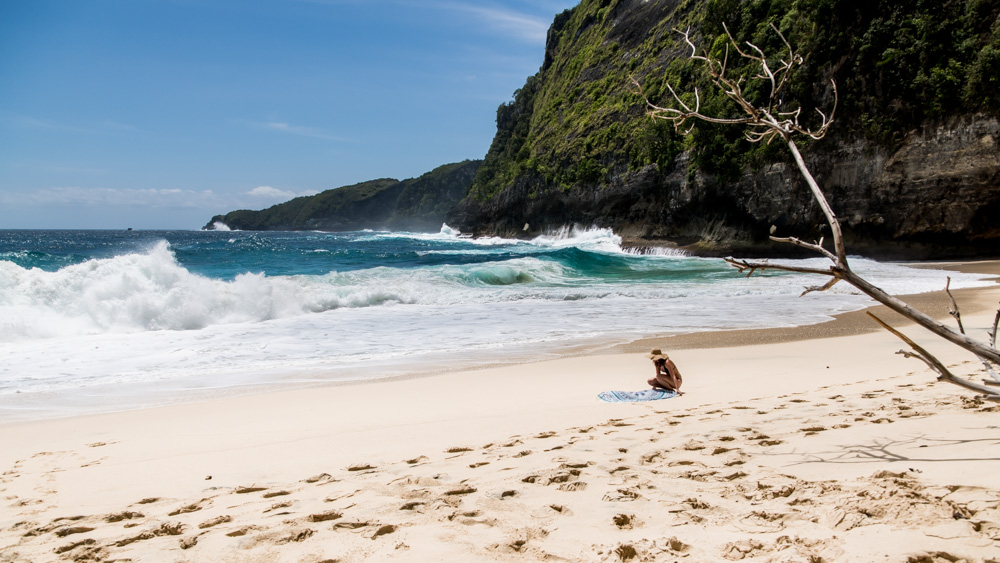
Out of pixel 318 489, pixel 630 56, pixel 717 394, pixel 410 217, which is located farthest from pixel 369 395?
pixel 410 217

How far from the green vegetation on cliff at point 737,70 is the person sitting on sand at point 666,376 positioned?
893 centimetres

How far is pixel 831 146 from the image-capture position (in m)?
24.8

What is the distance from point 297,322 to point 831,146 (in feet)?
78.8

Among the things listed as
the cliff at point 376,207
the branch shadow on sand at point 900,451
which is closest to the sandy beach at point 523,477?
the branch shadow on sand at point 900,451

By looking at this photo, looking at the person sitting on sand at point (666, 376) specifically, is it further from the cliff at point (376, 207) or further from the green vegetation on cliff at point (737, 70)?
the cliff at point (376, 207)

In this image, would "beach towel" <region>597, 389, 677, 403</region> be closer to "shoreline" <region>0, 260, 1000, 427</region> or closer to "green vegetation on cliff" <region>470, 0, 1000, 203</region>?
"shoreline" <region>0, 260, 1000, 427</region>

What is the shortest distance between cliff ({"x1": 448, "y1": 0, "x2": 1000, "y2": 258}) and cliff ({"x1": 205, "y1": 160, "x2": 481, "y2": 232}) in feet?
290

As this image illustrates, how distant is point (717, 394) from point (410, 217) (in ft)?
444

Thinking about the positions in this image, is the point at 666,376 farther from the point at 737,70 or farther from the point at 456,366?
the point at 737,70

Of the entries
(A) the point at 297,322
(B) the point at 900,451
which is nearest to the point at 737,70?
(A) the point at 297,322

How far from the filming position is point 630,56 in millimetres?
44156

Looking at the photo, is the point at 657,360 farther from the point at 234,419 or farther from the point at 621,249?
the point at 621,249

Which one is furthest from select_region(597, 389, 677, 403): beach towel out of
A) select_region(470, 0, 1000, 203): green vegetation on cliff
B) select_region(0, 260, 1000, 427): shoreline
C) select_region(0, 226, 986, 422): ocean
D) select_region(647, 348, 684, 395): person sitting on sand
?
select_region(470, 0, 1000, 203): green vegetation on cliff

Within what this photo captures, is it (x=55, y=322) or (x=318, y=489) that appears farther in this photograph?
(x=55, y=322)
